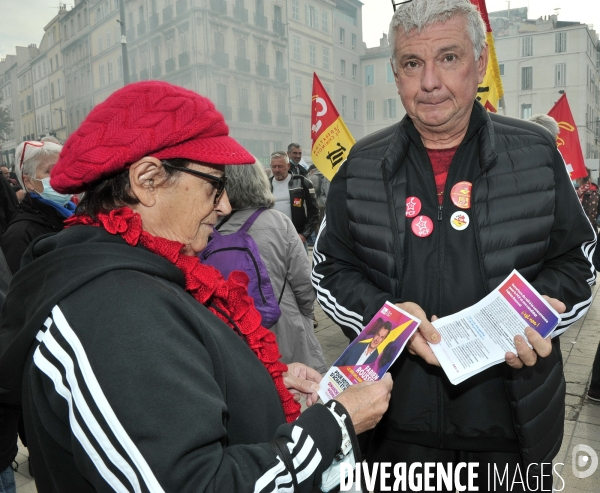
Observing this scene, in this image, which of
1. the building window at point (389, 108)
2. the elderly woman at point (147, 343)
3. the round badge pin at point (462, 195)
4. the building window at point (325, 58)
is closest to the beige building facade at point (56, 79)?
the building window at point (325, 58)

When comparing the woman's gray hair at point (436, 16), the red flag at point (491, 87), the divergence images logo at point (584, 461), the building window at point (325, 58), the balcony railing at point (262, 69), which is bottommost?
the divergence images logo at point (584, 461)

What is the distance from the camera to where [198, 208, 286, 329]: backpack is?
2.87 meters

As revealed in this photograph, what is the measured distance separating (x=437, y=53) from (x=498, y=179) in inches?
21.9

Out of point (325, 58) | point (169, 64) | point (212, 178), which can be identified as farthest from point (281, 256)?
point (325, 58)

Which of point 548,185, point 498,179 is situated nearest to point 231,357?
point 498,179

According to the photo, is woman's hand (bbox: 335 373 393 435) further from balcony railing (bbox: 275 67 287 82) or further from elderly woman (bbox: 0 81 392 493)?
balcony railing (bbox: 275 67 287 82)

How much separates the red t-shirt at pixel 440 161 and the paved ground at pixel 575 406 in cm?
204

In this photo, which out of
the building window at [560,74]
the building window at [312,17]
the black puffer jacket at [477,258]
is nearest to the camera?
the black puffer jacket at [477,258]

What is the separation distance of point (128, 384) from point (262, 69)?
31.8 metres

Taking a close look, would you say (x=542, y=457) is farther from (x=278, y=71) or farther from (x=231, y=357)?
(x=278, y=71)

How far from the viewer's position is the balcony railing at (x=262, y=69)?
30134 mm

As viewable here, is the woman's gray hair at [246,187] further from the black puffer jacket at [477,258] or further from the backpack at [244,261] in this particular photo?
the black puffer jacket at [477,258]

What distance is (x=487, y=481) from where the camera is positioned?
204cm

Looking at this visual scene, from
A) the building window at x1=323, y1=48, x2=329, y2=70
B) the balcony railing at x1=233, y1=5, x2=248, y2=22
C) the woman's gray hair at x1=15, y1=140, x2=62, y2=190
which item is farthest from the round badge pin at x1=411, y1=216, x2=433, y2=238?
the building window at x1=323, y1=48, x2=329, y2=70
